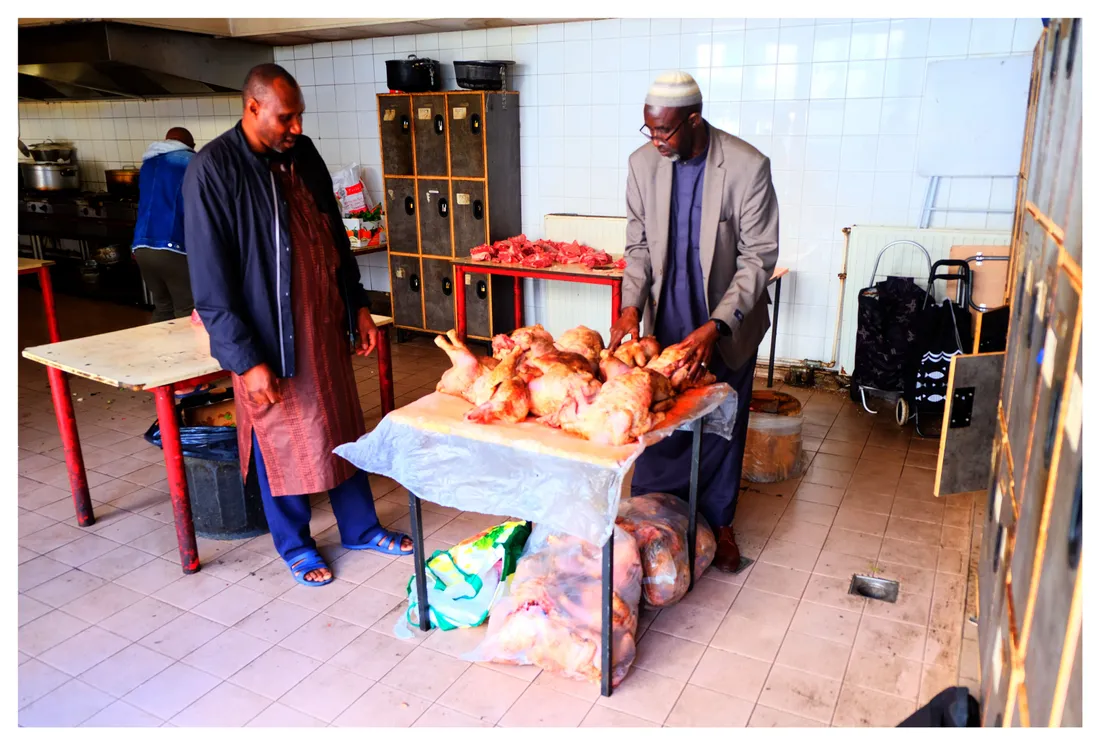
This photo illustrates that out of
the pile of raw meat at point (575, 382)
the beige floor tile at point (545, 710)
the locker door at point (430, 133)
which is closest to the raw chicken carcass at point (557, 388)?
the pile of raw meat at point (575, 382)

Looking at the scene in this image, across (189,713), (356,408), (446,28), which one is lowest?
(189,713)

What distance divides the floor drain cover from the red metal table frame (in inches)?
89.7

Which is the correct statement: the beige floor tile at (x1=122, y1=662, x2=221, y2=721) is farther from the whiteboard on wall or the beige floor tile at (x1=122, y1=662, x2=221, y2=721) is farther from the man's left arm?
the whiteboard on wall

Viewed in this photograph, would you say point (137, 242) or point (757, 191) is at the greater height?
point (757, 191)

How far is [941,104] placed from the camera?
4797 mm

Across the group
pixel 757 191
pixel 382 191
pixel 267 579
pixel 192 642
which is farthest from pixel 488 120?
pixel 192 642

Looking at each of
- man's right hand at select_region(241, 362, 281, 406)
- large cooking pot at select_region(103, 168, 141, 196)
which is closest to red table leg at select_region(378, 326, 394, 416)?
man's right hand at select_region(241, 362, 281, 406)

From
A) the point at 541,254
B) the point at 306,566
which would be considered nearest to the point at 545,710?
the point at 306,566

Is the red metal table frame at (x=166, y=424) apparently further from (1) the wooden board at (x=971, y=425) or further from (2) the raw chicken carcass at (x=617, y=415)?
(1) the wooden board at (x=971, y=425)

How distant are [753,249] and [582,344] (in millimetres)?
806

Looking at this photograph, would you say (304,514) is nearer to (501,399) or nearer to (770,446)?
(501,399)

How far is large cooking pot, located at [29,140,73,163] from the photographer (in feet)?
29.2

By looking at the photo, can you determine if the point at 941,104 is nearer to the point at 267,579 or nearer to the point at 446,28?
the point at 446,28

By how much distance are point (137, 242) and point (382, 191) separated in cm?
277
